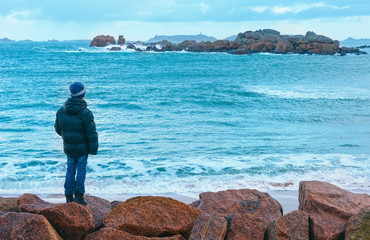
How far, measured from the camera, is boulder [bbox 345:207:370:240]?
12.5 ft

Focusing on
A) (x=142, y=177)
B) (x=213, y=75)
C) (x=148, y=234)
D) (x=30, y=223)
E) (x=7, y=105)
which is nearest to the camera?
(x=30, y=223)

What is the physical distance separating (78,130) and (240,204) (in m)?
2.30

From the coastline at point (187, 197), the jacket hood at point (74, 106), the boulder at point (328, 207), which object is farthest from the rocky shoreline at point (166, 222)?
Answer: the coastline at point (187, 197)

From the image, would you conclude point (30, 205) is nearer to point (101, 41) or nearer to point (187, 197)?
point (187, 197)

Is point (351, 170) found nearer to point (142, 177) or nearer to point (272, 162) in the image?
point (272, 162)

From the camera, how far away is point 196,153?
1026 centimetres

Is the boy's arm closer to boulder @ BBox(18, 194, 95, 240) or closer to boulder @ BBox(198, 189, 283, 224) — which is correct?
boulder @ BBox(18, 194, 95, 240)

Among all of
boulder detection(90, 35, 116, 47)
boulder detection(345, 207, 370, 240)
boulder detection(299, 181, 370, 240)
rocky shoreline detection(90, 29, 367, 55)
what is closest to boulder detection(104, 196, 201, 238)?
boulder detection(299, 181, 370, 240)

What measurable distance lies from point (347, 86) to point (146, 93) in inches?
590

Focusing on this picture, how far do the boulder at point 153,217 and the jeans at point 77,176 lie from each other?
2.44 feet

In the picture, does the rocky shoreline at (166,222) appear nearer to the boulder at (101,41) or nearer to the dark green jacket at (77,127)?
the dark green jacket at (77,127)

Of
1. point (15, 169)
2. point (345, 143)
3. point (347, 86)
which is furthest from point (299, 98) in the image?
point (15, 169)

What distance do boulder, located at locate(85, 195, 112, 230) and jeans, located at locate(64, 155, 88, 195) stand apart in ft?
0.66

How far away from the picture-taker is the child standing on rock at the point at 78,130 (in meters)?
4.62
